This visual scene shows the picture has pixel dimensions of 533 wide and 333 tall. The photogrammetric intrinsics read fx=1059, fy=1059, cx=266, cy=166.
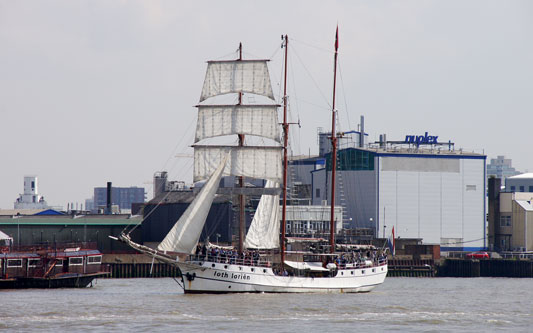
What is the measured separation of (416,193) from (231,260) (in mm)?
71138

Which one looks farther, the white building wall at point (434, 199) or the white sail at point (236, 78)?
the white building wall at point (434, 199)

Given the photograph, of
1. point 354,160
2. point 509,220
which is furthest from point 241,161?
point 509,220

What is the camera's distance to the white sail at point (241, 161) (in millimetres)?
84062

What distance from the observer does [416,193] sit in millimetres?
146250

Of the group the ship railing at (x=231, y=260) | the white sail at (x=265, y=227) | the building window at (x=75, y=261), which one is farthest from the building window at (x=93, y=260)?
the ship railing at (x=231, y=260)

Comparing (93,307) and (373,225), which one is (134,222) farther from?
(93,307)

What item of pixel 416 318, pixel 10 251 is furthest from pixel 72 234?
pixel 416 318

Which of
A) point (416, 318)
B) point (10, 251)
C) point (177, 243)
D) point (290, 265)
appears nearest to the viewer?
point (416, 318)

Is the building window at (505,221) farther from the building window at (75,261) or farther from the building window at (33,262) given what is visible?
the building window at (33,262)

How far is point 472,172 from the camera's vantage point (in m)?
150

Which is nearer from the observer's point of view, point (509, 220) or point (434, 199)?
point (434, 199)

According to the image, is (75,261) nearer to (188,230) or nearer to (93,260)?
(93,260)

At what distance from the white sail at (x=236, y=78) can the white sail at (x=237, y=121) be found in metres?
1.20

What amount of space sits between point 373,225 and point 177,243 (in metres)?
71.0
